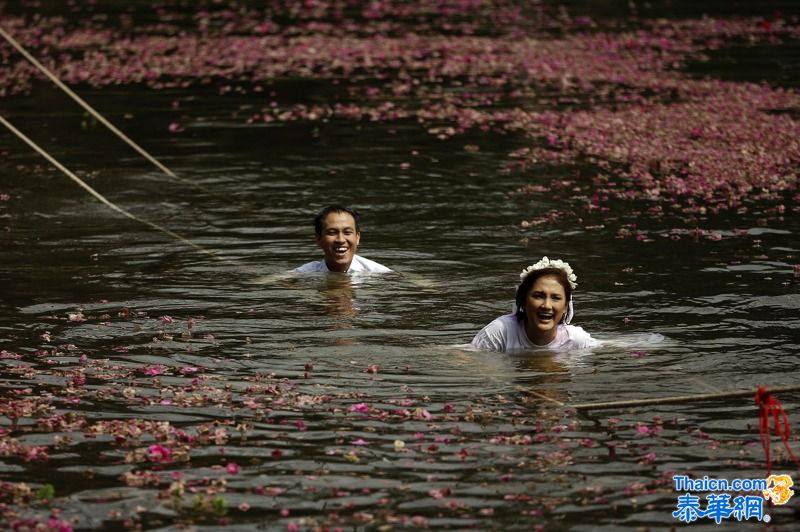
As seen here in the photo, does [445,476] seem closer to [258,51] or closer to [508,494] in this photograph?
[508,494]

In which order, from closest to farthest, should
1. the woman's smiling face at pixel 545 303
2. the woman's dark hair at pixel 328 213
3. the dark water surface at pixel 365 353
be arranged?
the dark water surface at pixel 365 353
the woman's smiling face at pixel 545 303
the woman's dark hair at pixel 328 213

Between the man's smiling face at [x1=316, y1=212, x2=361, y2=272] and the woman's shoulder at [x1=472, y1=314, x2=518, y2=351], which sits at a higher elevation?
the man's smiling face at [x1=316, y1=212, x2=361, y2=272]

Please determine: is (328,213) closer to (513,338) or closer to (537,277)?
(513,338)

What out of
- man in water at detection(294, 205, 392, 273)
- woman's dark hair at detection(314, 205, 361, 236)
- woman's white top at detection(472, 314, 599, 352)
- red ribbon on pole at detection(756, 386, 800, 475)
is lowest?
red ribbon on pole at detection(756, 386, 800, 475)

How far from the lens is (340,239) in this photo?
15.4m

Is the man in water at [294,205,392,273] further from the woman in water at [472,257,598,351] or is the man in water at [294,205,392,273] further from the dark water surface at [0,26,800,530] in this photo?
the woman in water at [472,257,598,351]

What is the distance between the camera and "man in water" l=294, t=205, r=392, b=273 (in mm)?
15398

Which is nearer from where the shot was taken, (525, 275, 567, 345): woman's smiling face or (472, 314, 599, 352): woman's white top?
(525, 275, 567, 345): woman's smiling face

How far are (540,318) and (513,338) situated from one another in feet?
1.46

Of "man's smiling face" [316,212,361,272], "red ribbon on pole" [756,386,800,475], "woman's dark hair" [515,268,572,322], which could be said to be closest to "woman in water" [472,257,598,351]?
"woman's dark hair" [515,268,572,322]

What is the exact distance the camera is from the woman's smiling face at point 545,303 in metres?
12.2

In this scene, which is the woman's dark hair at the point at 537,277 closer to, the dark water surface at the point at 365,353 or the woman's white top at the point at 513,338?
the woman's white top at the point at 513,338

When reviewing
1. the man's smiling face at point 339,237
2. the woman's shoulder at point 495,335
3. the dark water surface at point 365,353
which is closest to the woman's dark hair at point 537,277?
the woman's shoulder at point 495,335

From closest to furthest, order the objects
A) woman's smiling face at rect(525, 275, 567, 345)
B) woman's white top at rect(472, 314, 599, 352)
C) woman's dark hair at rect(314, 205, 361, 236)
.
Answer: woman's smiling face at rect(525, 275, 567, 345), woman's white top at rect(472, 314, 599, 352), woman's dark hair at rect(314, 205, 361, 236)
